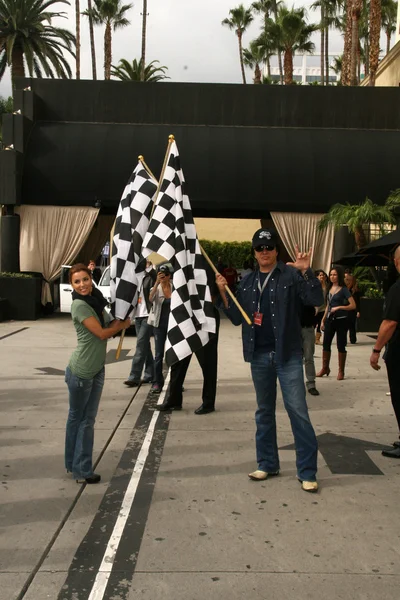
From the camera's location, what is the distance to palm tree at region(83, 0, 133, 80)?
5084cm

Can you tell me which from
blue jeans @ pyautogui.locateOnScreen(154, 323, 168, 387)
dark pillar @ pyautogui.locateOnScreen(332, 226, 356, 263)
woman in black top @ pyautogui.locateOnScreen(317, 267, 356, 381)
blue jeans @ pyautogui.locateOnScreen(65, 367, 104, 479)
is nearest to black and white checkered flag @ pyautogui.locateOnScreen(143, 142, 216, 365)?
blue jeans @ pyautogui.locateOnScreen(65, 367, 104, 479)

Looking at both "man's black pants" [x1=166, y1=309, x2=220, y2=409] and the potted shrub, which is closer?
"man's black pants" [x1=166, y1=309, x2=220, y2=409]

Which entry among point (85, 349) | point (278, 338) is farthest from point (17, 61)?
point (278, 338)

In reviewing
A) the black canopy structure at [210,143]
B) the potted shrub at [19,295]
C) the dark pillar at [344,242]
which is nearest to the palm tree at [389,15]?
the black canopy structure at [210,143]

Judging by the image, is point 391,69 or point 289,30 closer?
point 391,69

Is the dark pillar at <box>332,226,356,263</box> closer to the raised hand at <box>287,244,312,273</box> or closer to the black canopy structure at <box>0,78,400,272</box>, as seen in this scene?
→ the black canopy structure at <box>0,78,400,272</box>

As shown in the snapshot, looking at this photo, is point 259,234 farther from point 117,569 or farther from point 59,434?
point 59,434

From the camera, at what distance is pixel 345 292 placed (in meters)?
10.4

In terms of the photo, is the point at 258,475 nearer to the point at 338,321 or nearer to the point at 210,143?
the point at 338,321

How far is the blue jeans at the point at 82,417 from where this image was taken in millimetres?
5367

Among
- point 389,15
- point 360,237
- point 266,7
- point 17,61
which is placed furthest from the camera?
point 266,7

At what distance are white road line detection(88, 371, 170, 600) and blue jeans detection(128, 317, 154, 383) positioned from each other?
8.43 feet

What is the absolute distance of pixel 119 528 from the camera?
4520 mm

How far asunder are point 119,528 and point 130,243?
2.48m
